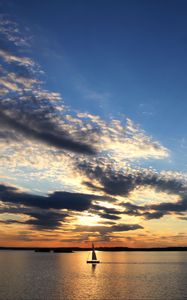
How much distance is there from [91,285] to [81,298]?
3014cm

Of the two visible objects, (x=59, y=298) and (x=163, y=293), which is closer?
(x=59, y=298)

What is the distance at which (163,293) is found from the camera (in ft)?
329

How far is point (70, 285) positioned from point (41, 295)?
27.0m

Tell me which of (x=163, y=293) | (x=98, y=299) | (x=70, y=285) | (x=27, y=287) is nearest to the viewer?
(x=98, y=299)

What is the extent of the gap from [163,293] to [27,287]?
41012mm

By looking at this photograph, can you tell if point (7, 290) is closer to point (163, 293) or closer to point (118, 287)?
point (118, 287)

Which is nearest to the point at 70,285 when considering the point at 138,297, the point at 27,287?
the point at 27,287

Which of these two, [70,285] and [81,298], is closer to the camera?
[81,298]

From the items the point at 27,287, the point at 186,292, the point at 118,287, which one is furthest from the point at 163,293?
the point at 27,287

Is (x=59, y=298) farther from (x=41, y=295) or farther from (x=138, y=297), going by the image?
(x=138, y=297)

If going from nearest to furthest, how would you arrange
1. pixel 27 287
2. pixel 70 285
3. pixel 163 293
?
pixel 163 293
pixel 27 287
pixel 70 285

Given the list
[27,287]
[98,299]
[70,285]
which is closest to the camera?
[98,299]

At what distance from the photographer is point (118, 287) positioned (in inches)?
4503

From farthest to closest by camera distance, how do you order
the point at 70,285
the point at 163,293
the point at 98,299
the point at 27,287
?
the point at 70,285 < the point at 27,287 < the point at 163,293 < the point at 98,299
